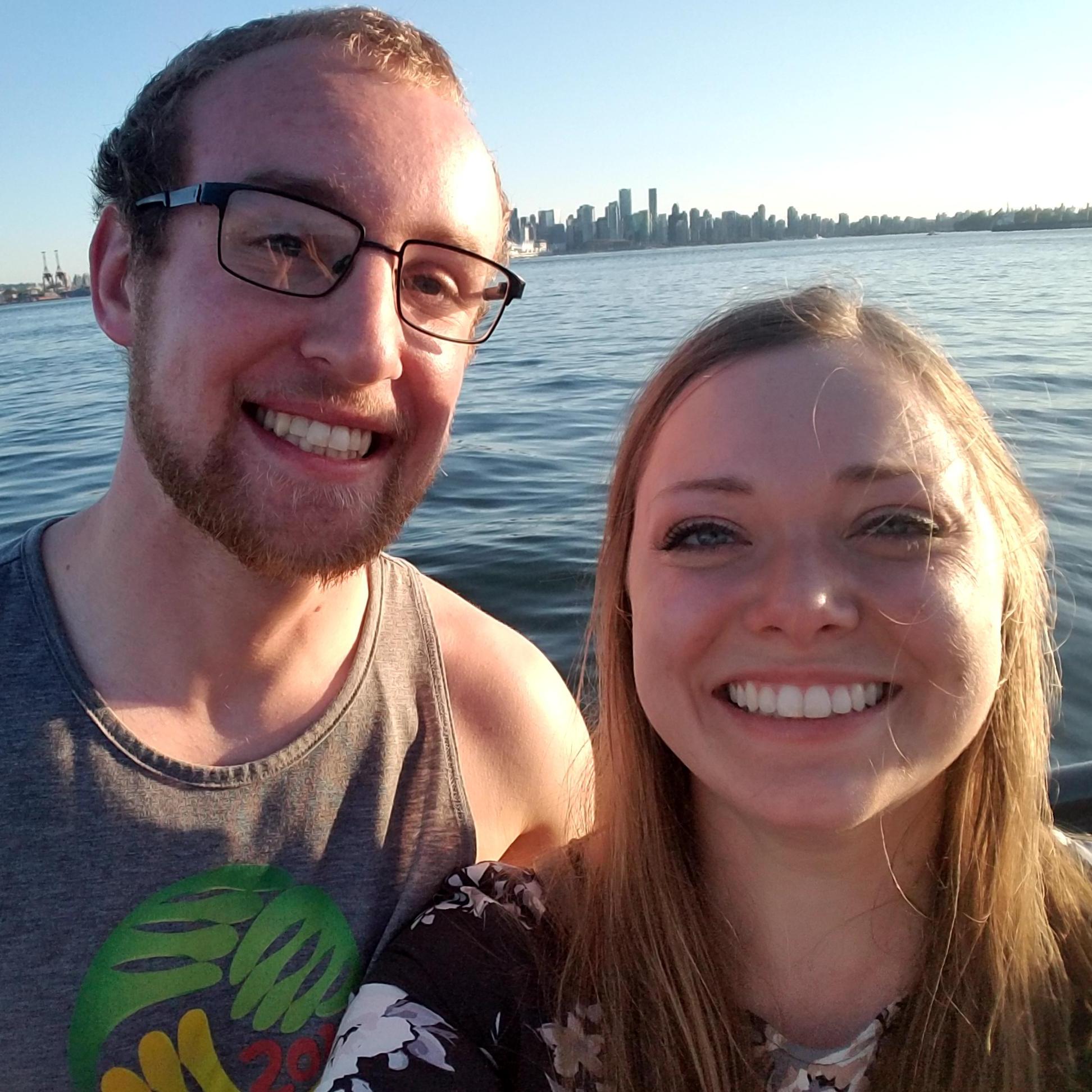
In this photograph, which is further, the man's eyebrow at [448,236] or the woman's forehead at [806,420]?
the man's eyebrow at [448,236]

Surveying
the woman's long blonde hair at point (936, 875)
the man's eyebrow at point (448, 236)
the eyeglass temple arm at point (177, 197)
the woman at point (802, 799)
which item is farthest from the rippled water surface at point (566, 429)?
the eyeglass temple arm at point (177, 197)

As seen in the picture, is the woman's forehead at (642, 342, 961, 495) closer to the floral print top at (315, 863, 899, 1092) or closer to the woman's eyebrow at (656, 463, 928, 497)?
the woman's eyebrow at (656, 463, 928, 497)

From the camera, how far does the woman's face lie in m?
1.52

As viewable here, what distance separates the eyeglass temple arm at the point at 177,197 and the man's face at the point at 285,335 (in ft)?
0.07

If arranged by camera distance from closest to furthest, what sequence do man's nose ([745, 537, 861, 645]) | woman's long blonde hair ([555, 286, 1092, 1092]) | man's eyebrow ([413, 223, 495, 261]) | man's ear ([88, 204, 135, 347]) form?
man's nose ([745, 537, 861, 645]) < woman's long blonde hair ([555, 286, 1092, 1092]) < man's eyebrow ([413, 223, 495, 261]) < man's ear ([88, 204, 135, 347])

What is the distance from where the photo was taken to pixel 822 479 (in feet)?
5.10

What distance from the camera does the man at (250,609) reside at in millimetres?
1790

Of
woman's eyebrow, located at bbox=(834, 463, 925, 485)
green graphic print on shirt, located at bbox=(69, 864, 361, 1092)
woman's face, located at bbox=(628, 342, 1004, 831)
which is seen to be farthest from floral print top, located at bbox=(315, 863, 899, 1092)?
woman's eyebrow, located at bbox=(834, 463, 925, 485)

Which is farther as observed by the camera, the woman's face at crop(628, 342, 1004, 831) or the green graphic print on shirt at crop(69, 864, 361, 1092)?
the green graphic print on shirt at crop(69, 864, 361, 1092)

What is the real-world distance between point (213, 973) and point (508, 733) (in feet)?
2.96

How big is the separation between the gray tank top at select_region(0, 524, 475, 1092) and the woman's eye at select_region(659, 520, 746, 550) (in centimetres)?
89

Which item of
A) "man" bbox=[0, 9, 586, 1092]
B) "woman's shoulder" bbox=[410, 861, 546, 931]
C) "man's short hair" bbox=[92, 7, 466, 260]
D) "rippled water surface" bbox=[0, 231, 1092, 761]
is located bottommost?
"rippled water surface" bbox=[0, 231, 1092, 761]

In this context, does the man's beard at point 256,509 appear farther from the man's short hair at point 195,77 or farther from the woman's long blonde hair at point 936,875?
the woman's long blonde hair at point 936,875

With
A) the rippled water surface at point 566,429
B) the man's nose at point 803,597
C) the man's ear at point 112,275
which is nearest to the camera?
the man's nose at point 803,597
